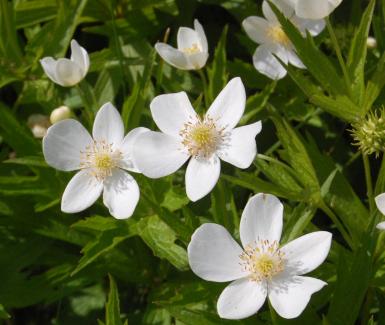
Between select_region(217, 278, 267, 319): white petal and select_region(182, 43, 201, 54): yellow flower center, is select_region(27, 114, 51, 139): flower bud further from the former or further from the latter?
select_region(217, 278, 267, 319): white petal

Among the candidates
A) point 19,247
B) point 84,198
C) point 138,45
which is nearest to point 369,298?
point 84,198

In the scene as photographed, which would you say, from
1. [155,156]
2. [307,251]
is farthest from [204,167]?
[307,251]

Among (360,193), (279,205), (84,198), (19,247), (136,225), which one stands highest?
(279,205)

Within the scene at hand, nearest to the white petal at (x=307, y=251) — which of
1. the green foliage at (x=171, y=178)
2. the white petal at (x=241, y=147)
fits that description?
the green foliage at (x=171, y=178)

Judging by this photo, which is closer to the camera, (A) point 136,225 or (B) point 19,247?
(A) point 136,225

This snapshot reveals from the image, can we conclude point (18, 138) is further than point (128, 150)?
Yes

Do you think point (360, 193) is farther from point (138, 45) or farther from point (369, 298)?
point (138, 45)

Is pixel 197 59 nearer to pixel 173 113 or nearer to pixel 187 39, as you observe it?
pixel 187 39
